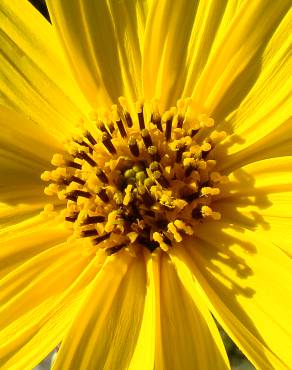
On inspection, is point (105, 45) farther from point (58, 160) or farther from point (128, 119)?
point (58, 160)

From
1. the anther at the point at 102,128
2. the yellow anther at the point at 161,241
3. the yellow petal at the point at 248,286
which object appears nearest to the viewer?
the yellow petal at the point at 248,286

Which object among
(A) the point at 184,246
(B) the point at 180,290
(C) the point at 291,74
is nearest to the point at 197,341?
(B) the point at 180,290

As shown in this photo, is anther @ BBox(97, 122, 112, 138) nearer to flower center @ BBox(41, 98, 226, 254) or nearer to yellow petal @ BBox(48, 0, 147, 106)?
flower center @ BBox(41, 98, 226, 254)

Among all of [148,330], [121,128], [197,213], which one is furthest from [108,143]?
[148,330]

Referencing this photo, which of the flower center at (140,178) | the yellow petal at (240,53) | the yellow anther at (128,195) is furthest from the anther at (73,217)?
the yellow petal at (240,53)

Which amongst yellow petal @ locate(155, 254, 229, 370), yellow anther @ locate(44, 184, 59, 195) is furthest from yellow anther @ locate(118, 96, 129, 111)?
yellow petal @ locate(155, 254, 229, 370)

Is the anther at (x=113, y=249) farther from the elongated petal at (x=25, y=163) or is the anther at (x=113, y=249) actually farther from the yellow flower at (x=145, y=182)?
the elongated petal at (x=25, y=163)
